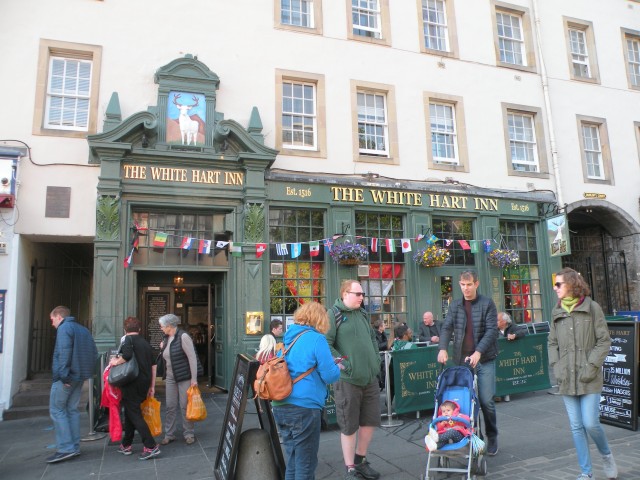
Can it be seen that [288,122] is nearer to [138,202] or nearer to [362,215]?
[362,215]

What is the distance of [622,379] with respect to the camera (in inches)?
247

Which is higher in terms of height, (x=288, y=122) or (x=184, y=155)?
(x=288, y=122)

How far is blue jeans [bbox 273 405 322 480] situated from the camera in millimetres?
4035

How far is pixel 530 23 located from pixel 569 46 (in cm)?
155

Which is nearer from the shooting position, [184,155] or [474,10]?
[184,155]

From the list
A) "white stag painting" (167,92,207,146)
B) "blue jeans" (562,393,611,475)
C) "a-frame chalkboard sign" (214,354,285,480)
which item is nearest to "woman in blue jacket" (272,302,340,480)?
"a-frame chalkboard sign" (214,354,285,480)

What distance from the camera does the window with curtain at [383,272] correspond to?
11992 millimetres

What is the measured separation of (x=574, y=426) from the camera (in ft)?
15.9

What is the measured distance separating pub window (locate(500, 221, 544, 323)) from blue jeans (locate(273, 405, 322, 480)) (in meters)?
10.3

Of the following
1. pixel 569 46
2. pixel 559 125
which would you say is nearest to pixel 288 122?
pixel 559 125

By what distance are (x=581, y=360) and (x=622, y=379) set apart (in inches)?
81.8

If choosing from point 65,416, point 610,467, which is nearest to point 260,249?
point 65,416

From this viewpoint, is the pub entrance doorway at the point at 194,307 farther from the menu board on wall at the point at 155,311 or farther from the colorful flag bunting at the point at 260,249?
the colorful flag bunting at the point at 260,249

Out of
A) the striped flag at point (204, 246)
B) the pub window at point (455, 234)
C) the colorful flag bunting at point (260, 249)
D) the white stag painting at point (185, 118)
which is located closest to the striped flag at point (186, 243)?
the striped flag at point (204, 246)
